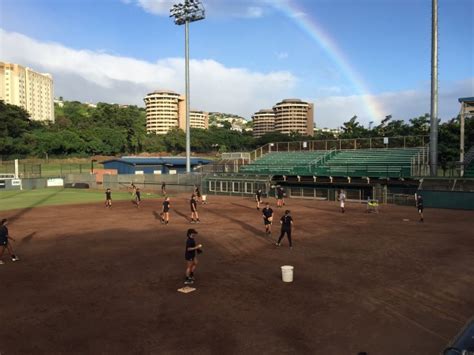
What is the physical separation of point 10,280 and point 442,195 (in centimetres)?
3326

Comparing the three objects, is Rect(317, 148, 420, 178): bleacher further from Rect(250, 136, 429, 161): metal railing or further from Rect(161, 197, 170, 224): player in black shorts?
Rect(161, 197, 170, 224): player in black shorts

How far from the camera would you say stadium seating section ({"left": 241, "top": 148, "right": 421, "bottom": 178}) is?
40750 millimetres

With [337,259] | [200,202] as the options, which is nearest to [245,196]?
[200,202]

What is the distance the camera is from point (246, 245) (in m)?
20.0

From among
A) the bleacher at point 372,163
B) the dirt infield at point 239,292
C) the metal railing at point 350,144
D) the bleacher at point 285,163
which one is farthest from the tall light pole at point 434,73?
the dirt infield at point 239,292

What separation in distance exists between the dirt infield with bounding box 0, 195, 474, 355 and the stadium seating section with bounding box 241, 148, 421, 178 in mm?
16936

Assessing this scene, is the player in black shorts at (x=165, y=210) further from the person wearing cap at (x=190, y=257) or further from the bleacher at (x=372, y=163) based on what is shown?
the bleacher at (x=372, y=163)

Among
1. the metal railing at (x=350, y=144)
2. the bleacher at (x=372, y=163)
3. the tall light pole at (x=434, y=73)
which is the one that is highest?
the tall light pole at (x=434, y=73)

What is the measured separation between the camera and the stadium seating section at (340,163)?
40.8 metres

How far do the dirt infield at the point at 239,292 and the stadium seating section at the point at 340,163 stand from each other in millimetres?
16936

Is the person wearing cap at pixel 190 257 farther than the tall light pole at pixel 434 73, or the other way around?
the tall light pole at pixel 434 73

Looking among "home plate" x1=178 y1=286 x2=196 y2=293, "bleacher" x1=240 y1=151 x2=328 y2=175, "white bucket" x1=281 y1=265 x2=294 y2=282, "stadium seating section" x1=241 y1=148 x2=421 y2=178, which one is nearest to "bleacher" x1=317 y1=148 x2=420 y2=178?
"stadium seating section" x1=241 y1=148 x2=421 y2=178

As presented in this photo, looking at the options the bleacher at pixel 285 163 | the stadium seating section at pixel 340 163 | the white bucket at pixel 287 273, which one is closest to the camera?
the white bucket at pixel 287 273

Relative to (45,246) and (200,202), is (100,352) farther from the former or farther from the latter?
(200,202)
